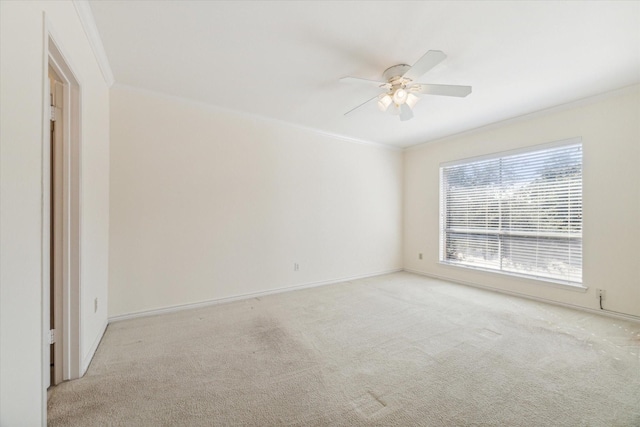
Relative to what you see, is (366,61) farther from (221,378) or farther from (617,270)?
(617,270)

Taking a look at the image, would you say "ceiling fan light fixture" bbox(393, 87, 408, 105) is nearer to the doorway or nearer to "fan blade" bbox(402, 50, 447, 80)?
"fan blade" bbox(402, 50, 447, 80)

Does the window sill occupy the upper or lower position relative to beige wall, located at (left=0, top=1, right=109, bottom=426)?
lower

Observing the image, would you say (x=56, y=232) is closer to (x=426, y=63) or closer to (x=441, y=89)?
(x=426, y=63)

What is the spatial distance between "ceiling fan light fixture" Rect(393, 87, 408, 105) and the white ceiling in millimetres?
248

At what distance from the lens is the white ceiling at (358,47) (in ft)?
5.75

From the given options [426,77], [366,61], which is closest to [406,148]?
[426,77]

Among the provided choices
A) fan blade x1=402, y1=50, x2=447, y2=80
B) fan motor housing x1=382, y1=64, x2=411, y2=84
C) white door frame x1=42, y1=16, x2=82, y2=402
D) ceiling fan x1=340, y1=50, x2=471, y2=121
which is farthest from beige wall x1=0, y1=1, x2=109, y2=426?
fan motor housing x1=382, y1=64, x2=411, y2=84

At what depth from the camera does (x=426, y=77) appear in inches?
101

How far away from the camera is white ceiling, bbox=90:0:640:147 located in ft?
5.75

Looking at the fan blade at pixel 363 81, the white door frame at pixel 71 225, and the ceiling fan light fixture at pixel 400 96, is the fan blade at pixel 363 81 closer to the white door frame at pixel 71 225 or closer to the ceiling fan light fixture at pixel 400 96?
the ceiling fan light fixture at pixel 400 96

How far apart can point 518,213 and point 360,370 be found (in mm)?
3368

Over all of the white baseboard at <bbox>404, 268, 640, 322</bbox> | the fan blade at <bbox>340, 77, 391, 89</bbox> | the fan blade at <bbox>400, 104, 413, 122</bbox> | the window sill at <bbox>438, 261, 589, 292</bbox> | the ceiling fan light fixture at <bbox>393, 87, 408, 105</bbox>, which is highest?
the fan blade at <bbox>340, 77, 391, 89</bbox>

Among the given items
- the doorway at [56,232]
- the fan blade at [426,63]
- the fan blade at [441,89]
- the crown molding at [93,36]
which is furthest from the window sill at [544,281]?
the crown molding at [93,36]

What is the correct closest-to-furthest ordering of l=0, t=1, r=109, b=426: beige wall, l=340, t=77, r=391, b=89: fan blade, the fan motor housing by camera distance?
l=0, t=1, r=109, b=426: beige wall → l=340, t=77, r=391, b=89: fan blade → the fan motor housing
